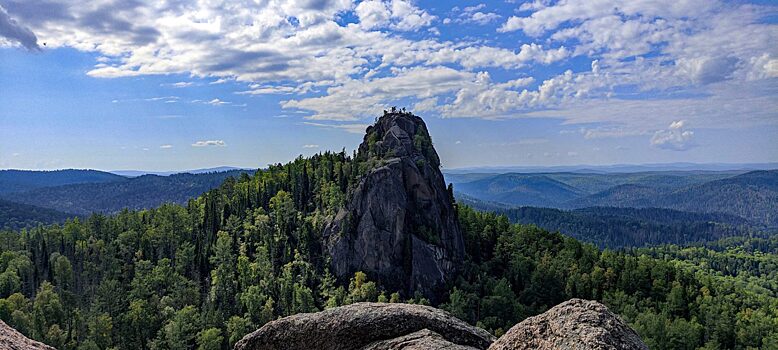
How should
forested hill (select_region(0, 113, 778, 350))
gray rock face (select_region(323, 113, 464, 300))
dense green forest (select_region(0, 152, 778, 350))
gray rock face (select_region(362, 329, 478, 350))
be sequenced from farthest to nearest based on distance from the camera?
1. gray rock face (select_region(323, 113, 464, 300))
2. forested hill (select_region(0, 113, 778, 350))
3. dense green forest (select_region(0, 152, 778, 350))
4. gray rock face (select_region(362, 329, 478, 350))

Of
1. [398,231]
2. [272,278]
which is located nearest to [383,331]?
[272,278]

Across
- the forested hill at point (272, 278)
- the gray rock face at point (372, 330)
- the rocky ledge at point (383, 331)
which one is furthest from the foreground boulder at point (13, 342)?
the forested hill at point (272, 278)

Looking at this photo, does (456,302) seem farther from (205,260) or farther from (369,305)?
(369,305)

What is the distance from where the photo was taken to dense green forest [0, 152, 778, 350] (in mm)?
104812

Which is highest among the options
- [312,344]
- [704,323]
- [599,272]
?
[312,344]

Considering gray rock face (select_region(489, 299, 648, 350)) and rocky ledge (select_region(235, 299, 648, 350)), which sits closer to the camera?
gray rock face (select_region(489, 299, 648, 350))

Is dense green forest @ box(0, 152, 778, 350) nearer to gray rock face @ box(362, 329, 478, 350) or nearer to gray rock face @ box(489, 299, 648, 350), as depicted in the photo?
gray rock face @ box(362, 329, 478, 350)

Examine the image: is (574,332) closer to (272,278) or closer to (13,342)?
(13,342)

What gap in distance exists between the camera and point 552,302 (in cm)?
12938

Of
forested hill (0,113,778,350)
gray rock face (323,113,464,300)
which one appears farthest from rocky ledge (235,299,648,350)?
gray rock face (323,113,464,300)

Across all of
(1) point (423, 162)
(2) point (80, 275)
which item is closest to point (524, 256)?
(1) point (423, 162)

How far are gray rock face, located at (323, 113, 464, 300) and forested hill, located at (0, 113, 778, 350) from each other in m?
1.79

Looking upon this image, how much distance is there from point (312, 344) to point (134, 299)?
384 ft

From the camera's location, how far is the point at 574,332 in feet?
29.1
